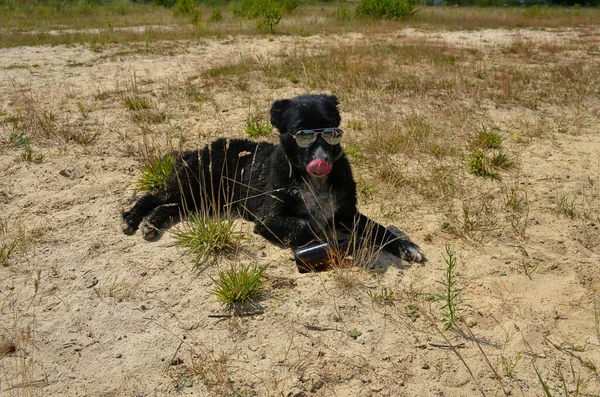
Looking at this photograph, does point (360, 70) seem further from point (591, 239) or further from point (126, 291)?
point (126, 291)

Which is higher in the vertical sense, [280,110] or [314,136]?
[280,110]

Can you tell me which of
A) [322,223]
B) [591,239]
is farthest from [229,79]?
[591,239]

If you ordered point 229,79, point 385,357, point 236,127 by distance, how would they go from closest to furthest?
point 385,357 < point 236,127 < point 229,79

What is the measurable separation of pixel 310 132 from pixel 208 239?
4.17 ft

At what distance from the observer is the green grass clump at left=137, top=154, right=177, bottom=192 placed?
509 centimetres

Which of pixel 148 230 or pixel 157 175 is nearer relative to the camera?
pixel 148 230

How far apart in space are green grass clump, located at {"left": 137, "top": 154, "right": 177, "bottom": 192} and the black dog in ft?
1.31

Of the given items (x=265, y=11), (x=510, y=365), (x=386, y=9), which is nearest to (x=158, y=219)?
(x=510, y=365)

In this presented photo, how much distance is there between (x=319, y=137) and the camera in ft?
12.6

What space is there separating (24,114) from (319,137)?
5.47m

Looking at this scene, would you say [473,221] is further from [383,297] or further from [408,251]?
[383,297]

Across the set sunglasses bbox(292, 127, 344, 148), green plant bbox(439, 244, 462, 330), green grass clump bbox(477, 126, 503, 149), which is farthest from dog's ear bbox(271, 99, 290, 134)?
green grass clump bbox(477, 126, 503, 149)

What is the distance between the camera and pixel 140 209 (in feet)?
15.1

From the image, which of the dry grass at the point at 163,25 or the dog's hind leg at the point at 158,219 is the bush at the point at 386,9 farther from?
the dog's hind leg at the point at 158,219
